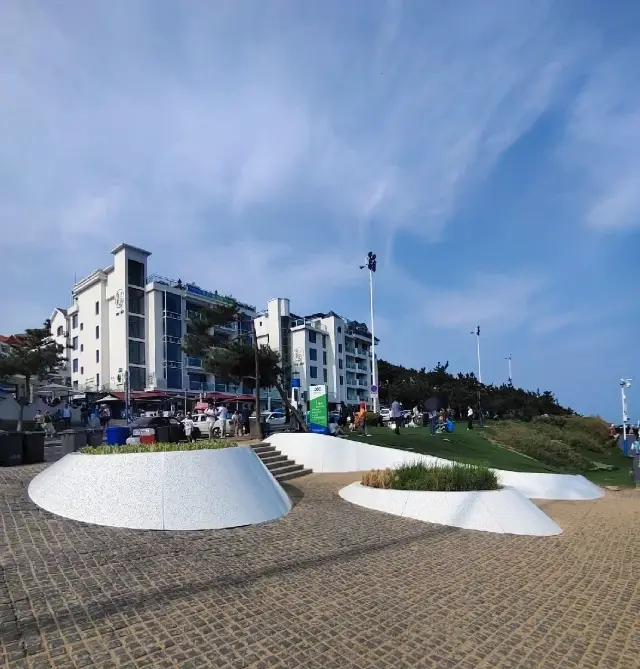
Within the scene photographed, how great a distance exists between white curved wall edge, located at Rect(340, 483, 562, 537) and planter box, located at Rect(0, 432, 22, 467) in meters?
9.05

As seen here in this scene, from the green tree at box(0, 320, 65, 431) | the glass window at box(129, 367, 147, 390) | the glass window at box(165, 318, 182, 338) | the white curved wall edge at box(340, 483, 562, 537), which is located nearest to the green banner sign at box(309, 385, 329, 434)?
the white curved wall edge at box(340, 483, 562, 537)

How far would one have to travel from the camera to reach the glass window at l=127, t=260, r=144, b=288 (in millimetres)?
51312

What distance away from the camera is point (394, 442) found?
19.4 m

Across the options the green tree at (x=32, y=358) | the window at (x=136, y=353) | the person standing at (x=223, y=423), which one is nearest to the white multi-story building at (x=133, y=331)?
the window at (x=136, y=353)

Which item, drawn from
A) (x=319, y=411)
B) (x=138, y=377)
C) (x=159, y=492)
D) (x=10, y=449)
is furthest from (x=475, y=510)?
(x=138, y=377)

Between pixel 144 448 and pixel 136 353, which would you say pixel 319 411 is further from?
pixel 136 353

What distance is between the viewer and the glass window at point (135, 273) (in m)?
51.3

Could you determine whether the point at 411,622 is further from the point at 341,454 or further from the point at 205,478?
the point at 341,454

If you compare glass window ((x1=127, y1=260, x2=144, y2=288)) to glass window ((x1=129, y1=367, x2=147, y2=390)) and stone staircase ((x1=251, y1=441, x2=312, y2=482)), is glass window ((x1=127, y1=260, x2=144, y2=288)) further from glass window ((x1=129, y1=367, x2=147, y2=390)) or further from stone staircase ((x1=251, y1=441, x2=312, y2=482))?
stone staircase ((x1=251, y1=441, x2=312, y2=482))

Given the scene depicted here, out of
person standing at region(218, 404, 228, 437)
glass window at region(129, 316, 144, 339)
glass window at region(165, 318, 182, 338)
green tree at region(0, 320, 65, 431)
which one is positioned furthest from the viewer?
glass window at region(165, 318, 182, 338)

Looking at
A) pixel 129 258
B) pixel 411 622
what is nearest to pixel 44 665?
pixel 411 622

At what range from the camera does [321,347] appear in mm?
68250

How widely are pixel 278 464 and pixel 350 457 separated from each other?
258 cm

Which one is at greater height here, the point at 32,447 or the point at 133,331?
the point at 133,331
